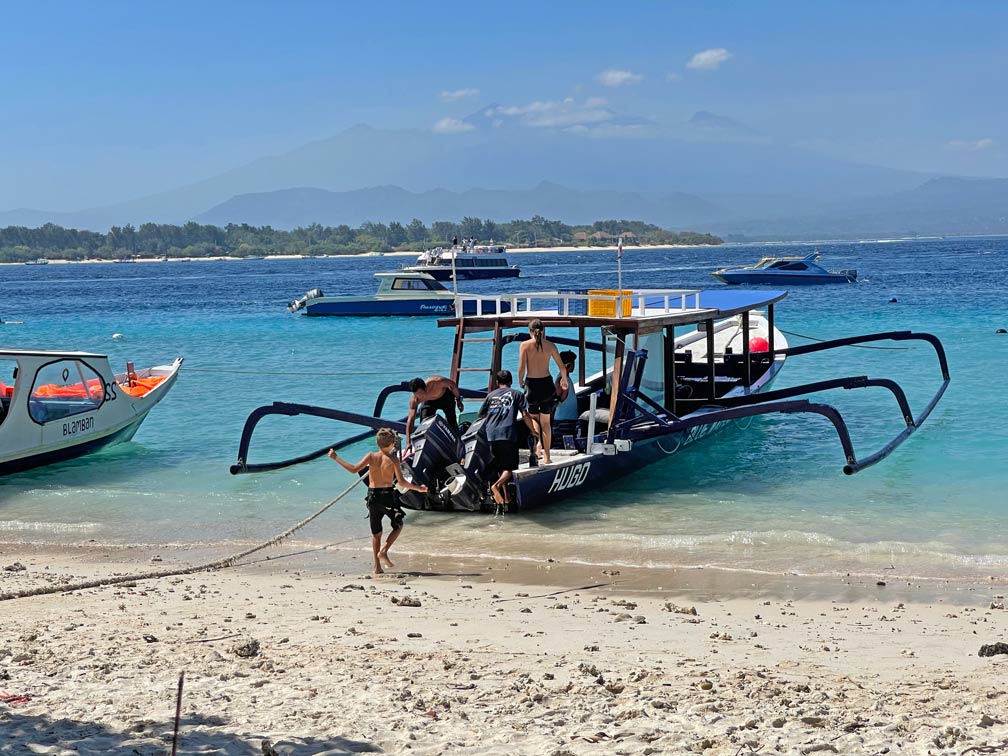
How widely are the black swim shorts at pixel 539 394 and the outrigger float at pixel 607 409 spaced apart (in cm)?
48

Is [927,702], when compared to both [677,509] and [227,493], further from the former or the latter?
[227,493]

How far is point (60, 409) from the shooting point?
1608cm

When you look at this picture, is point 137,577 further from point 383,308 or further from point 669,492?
point 383,308

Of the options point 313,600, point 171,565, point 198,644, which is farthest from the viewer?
point 171,565

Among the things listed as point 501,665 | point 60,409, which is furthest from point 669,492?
point 60,409

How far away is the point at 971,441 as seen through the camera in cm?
1692

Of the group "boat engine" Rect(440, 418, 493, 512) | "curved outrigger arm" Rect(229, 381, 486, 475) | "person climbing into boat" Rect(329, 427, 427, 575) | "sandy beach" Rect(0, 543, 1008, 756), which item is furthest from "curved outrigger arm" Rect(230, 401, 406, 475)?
"sandy beach" Rect(0, 543, 1008, 756)

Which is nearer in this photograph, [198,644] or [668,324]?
[198,644]

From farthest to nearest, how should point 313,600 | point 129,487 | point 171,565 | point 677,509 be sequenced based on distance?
→ 1. point 129,487
2. point 677,509
3. point 171,565
4. point 313,600

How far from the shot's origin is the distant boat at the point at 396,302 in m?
47.3

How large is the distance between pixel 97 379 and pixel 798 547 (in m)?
10.7

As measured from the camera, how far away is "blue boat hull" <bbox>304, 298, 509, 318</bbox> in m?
47.3

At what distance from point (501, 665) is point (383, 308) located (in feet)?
134

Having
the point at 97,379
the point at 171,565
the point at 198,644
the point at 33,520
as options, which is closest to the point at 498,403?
the point at 171,565
